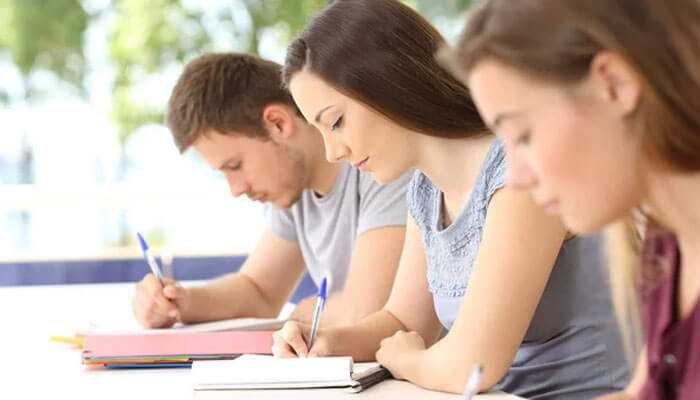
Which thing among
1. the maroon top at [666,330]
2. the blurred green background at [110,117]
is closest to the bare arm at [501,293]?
the maroon top at [666,330]

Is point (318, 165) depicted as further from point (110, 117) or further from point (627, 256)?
point (110, 117)

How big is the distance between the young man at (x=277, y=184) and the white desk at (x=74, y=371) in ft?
0.62

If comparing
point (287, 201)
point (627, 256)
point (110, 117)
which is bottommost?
point (627, 256)

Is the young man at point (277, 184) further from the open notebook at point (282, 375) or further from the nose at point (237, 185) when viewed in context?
the open notebook at point (282, 375)

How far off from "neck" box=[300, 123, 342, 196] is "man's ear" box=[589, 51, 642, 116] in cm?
152

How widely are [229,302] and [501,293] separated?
118 cm

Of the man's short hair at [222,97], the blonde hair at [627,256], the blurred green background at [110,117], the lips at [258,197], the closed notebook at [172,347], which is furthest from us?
the blurred green background at [110,117]

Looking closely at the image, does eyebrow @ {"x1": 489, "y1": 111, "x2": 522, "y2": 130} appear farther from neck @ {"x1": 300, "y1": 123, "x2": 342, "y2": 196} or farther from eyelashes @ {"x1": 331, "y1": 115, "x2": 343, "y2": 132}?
neck @ {"x1": 300, "y1": 123, "x2": 342, "y2": 196}

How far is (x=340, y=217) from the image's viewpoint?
2.68m

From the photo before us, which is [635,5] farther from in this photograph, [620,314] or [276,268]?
A: [276,268]

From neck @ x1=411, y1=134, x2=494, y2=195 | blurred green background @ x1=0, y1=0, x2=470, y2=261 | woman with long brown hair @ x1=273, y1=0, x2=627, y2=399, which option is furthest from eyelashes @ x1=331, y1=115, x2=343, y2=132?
blurred green background @ x1=0, y1=0, x2=470, y2=261

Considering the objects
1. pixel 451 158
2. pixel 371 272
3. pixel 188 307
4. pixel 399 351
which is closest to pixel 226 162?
pixel 188 307

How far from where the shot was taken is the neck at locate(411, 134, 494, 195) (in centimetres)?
194

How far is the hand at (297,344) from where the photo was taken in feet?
6.48
